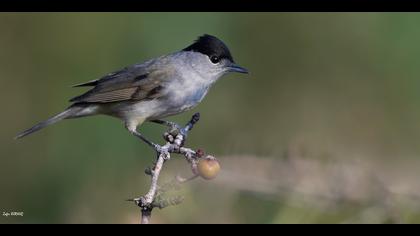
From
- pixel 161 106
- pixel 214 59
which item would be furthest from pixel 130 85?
pixel 214 59

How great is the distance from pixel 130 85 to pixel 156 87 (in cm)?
20

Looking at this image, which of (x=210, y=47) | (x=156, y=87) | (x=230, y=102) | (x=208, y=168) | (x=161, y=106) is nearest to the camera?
(x=208, y=168)

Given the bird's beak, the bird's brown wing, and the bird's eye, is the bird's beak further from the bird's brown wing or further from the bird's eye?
the bird's brown wing

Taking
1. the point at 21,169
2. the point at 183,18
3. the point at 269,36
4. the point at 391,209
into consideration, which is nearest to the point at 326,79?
the point at 269,36

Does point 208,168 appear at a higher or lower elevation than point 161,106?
lower

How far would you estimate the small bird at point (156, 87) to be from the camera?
4.69 metres

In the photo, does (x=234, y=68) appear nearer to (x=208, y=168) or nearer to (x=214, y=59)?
(x=214, y=59)

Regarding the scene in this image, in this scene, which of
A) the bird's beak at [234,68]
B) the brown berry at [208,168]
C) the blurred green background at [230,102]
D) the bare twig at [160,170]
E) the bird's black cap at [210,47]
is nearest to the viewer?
the bare twig at [160,170]

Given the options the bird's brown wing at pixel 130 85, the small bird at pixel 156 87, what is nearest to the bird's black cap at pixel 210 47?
the small bird at pixel 156 87

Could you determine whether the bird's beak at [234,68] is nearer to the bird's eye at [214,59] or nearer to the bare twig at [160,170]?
the bird's eye at [214,59]

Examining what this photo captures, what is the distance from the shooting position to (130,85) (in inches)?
A: 191

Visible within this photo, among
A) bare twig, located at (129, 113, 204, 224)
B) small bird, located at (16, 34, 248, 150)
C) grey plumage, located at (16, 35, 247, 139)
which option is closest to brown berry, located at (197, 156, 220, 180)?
bare twig, located at (129, 113, 204, 224)

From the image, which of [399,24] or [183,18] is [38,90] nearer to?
[183,18]

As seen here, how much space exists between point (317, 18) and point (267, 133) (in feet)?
4.85
